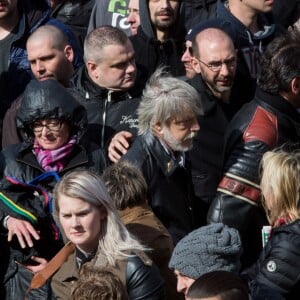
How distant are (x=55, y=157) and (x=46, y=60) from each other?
4.72ft

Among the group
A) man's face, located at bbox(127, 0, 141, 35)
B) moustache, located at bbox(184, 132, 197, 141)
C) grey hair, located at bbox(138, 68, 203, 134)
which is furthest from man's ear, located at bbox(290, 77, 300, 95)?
man's face, located at bbox(127, 0, 141, 35)

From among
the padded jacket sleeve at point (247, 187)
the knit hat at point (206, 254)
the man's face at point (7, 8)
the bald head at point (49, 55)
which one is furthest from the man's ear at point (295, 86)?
the man's face at point (7, 8)

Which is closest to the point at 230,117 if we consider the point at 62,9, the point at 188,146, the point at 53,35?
the point at 188,146

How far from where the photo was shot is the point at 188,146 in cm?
664

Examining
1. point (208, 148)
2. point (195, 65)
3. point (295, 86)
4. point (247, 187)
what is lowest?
point (208, 148)

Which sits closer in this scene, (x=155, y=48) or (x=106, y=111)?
(x=106, y=111)

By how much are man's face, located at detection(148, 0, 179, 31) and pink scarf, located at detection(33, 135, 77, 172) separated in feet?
6.29

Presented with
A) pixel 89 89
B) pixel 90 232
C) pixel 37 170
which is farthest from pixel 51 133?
pixel 90 232

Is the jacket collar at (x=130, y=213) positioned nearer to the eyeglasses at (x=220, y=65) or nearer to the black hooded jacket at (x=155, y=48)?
the eyeglasses at (x=220, y=65)

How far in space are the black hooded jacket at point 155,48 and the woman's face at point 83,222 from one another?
2618 millimetres

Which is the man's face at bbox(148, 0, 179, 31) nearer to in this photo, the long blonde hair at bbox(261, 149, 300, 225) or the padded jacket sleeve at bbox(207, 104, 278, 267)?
the padded jacket sleeve at bbox(207, 104, 278, 267)

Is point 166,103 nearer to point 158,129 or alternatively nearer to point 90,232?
point 158,129

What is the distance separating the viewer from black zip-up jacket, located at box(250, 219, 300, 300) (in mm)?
5566

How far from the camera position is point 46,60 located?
7.75 metres
